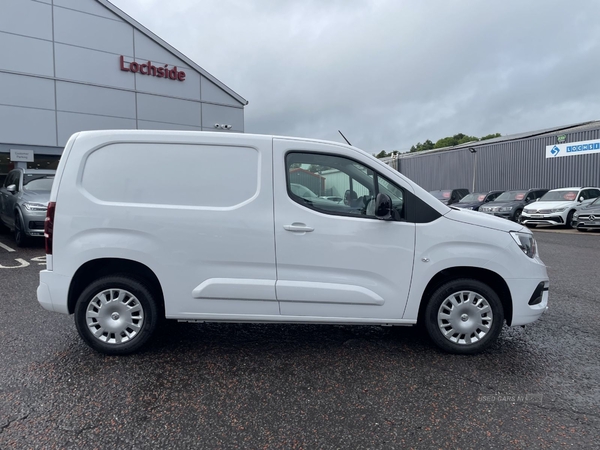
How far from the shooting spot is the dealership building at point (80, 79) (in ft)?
57.2

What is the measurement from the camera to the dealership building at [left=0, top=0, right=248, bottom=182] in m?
17.4

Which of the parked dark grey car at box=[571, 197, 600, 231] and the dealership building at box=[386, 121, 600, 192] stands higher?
the dealership building at box=[386, 121, 600, 192]

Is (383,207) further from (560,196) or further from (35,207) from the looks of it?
(560,196)

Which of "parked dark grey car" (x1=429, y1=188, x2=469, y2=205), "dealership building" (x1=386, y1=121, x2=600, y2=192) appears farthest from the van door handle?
"dealership building" (x1=386, y1=121, x2=600, y2=192)

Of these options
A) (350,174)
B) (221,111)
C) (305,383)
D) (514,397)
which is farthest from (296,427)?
(221,111)

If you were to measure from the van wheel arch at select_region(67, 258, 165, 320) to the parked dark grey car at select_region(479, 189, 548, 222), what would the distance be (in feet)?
55.7

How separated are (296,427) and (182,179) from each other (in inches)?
84.8

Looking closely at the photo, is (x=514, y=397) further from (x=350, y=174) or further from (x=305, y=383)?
(x=350, y=174)

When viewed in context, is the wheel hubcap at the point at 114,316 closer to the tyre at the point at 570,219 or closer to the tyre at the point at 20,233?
the tyre at the point at 20,233

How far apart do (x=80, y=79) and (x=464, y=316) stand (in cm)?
2011

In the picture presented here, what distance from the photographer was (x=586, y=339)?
13.9ft

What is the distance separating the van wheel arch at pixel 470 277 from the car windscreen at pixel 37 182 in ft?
31.3

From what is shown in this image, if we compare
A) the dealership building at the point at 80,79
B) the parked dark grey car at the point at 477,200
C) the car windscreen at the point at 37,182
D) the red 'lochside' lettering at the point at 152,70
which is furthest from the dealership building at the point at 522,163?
the car windscreen at the point at 37,182

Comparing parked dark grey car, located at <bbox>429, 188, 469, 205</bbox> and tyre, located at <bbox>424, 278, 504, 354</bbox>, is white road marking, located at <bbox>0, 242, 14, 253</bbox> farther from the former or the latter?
parked dark grey car, located at <bbox>429, 188, 469, 205</bbox>
